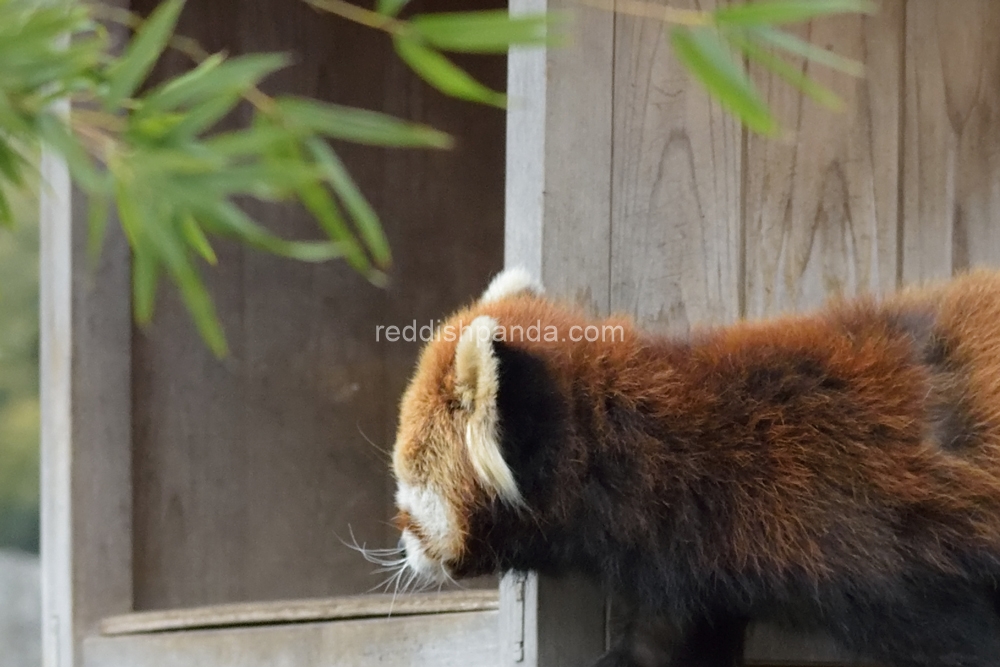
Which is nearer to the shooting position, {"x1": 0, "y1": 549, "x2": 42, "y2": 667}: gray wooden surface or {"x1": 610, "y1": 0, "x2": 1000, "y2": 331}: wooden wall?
{"x1": 610, "y1": 0, "x2": 1000, "y2": 331}: wooden wall

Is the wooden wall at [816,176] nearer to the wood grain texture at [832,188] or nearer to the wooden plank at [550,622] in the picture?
the wood grain texture at [832,188]

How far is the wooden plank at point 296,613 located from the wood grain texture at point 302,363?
0.69 feet

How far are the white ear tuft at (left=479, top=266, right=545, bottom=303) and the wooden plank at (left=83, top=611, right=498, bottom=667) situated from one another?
2.35 feet

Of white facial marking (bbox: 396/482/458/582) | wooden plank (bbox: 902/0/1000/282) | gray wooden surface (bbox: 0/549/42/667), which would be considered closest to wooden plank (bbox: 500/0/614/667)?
white facial marking (bbox: 396/482/458/582)

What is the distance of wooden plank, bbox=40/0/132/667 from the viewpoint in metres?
1.96

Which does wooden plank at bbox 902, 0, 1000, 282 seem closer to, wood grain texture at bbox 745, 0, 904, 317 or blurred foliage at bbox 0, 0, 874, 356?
wood grain texture at bbox 745, 0, 904, 317

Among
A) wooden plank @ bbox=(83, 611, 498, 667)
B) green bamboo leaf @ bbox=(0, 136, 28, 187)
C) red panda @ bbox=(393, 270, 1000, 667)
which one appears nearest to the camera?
green bamboo leaf @ bbox=(0, 136, 28, 187)

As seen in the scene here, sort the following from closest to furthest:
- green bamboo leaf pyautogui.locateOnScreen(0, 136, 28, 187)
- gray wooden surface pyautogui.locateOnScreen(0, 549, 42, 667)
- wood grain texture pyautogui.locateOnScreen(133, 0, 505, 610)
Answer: green bamboo leaf pyautogui.locateOnScreen(0, 136, 28, 187) → wood grain texture pyautogui.locateOnScreen(133, 0, 505, 610) → gray wooden surface pyautogui.locateOnScreen(0, 549, 42, 667)

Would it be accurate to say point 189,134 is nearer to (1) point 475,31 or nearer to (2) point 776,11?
(1) point 475,31

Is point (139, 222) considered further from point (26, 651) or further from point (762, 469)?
point (26, 651)

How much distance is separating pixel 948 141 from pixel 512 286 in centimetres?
74

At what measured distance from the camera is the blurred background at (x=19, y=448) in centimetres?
207

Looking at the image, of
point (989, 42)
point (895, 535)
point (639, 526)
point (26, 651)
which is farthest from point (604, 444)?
point (26, 651)

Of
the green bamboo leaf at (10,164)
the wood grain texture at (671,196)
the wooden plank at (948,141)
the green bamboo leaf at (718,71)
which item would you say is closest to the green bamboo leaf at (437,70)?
the green bamboo leaf at (718,71)
